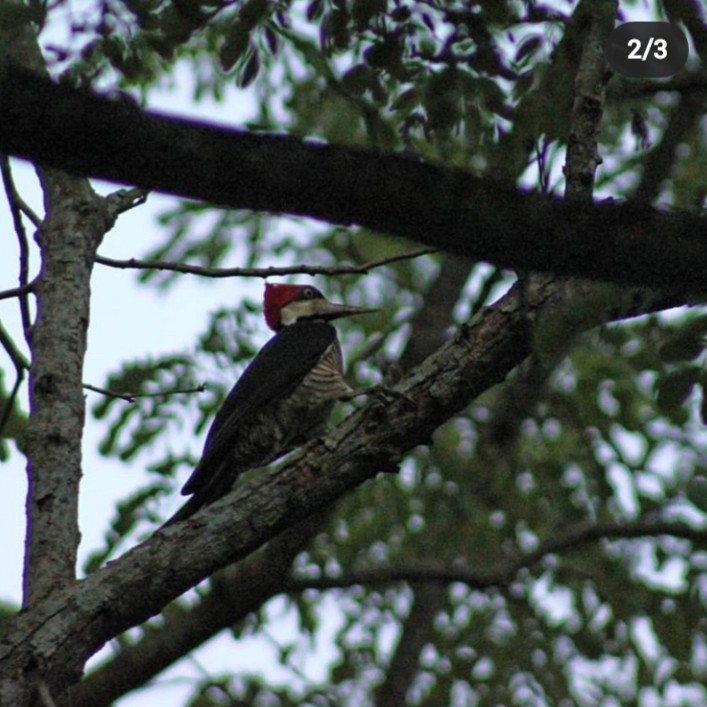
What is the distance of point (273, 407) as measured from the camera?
5590mm

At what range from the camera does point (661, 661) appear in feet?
24.5

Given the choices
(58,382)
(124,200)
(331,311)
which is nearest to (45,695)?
(58,382)

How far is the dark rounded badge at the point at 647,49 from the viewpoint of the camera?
381cm

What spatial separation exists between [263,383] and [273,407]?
11 cm

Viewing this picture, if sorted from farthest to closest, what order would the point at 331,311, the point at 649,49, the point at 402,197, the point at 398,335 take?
the point at 398,335
the point at 331,311
the point at 649,49
the point at 402,197

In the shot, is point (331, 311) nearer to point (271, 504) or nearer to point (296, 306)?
point (296, 306)

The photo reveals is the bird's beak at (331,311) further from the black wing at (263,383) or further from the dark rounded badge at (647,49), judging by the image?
the dark rounded badge at (647,49)

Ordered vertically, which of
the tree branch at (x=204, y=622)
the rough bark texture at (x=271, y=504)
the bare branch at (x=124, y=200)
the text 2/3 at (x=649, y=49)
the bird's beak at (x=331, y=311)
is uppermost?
the bird's beak at (x=331, y=311)

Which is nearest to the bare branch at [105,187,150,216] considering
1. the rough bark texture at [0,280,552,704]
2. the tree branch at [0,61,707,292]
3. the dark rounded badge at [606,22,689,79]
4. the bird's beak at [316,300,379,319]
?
the rough bark texture at [0,280,552,704]

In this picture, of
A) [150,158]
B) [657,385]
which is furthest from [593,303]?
[150,158]

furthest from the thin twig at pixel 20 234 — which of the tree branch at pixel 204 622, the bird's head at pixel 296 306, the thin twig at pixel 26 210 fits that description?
the bird's head at pixel 296 306

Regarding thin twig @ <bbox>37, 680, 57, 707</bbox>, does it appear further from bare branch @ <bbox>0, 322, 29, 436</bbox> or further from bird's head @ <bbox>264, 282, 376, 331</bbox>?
bird's head @ <bbox>264, 282, 376, 331</bbox>

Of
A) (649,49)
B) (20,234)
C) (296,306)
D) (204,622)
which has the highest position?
(296,306)

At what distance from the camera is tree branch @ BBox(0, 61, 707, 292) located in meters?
1.93
